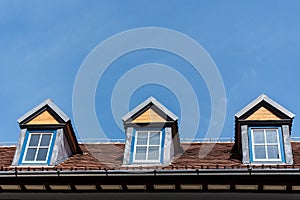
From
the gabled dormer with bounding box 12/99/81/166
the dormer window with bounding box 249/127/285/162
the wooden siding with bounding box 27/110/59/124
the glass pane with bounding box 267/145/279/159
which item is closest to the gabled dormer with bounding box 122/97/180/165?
the gabled dormer with bounding box 12/99/81/166

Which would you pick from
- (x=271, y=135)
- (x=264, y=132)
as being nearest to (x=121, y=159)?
(x=264, y=132)

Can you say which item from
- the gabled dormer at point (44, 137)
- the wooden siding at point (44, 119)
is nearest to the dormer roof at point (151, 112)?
the gabled dormer at point (44, 137)

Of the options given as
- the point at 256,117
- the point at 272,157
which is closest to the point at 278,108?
the point at 256,117

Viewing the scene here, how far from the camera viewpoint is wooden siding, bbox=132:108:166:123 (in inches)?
583

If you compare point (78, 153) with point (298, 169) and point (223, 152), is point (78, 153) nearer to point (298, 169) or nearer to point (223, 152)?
point (223, 152)

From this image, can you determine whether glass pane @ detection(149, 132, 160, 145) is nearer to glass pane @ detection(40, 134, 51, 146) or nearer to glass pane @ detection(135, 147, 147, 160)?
glass pane @ detection(135, 147, 147, 160)

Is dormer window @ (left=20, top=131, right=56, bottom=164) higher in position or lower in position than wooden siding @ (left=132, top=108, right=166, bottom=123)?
lower

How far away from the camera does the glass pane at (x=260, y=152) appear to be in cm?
1349

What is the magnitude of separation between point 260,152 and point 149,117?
340cm

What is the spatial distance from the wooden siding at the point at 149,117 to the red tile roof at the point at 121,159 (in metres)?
1.25

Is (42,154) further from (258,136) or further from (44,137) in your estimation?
(258,136)

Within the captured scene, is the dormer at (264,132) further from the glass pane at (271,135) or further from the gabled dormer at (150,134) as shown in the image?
the gabled dormer at (150,134)

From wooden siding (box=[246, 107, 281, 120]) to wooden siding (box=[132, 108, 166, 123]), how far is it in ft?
8.53

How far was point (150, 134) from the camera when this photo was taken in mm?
14602
